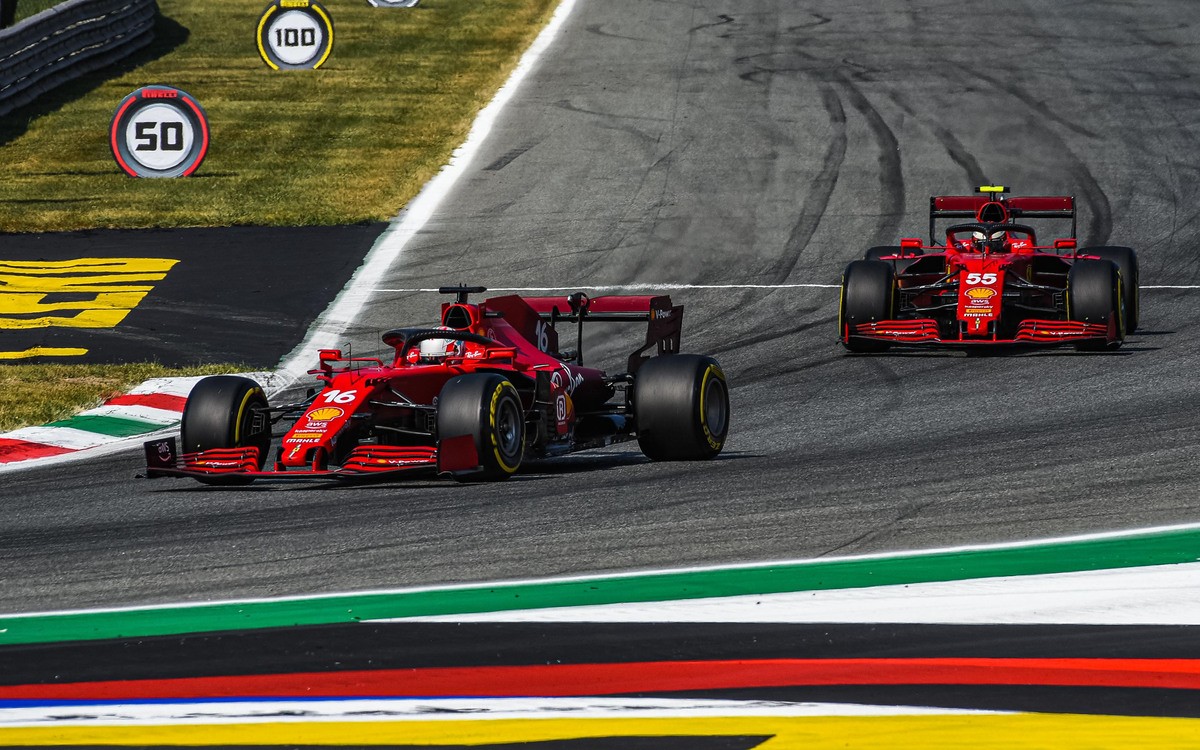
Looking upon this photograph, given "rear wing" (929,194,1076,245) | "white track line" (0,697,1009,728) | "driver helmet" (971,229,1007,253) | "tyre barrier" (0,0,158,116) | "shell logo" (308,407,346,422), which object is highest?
"tyre barrier" (0,0,158,116)

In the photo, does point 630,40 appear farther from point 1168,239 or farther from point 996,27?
point 1168,239

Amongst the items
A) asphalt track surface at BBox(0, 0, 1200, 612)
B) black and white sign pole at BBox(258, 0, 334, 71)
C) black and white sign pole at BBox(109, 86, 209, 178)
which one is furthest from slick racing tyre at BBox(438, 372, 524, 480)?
black and white sign pole at BBox(258, 0, 334, 71)

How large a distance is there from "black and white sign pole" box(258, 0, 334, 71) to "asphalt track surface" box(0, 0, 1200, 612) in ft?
13.2

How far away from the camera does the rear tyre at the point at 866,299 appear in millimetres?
15914

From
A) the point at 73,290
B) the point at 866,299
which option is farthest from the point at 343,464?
the point at 73,290

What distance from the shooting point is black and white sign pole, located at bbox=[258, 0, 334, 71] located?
Result: 31.6 meters

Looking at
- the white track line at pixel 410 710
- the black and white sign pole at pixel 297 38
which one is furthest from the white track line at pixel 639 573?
the black and white sign pole at pixel 297 38

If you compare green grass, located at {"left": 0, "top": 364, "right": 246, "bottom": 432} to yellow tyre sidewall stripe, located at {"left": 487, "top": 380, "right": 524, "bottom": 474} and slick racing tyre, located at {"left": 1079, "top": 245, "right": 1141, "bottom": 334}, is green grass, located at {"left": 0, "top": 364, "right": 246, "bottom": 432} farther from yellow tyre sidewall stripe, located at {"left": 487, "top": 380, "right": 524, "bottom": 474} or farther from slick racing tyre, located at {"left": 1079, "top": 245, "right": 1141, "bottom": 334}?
slick racing tyre, located at {"left": 1079, "top": 245, "right": 1141, "bottom": 334}

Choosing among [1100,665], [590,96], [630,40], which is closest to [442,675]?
[1100,665]

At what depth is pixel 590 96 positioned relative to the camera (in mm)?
29172

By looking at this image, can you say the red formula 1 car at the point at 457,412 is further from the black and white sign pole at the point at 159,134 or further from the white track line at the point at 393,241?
the black and white sign pole at the point at 159,134

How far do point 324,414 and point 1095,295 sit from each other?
7.72 meters

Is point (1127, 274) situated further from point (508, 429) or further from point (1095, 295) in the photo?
point (508, 429)

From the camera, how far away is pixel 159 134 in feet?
79.5
